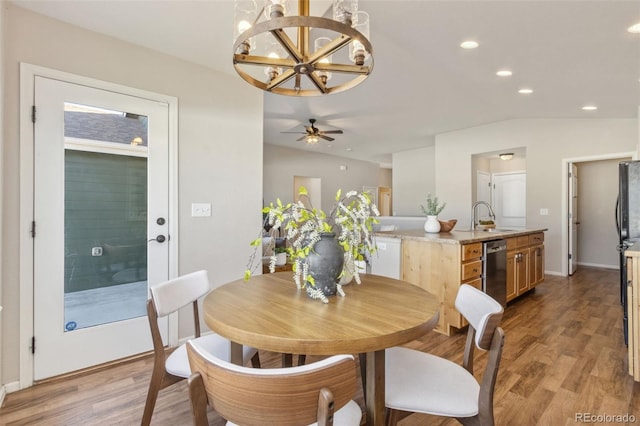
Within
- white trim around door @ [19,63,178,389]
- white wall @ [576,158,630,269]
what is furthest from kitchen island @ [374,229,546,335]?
white wall @ [576,158,630,269]

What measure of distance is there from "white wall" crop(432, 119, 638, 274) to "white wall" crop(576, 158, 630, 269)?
1.23 metres

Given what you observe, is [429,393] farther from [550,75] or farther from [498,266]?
[550,75]

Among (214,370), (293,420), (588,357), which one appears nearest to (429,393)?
(293,420)

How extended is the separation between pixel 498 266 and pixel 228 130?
304cm

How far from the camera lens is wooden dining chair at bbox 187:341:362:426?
684 millimetres

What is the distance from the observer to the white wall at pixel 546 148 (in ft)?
15.7

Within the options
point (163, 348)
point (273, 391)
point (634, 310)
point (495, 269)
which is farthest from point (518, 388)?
point (163, 348)

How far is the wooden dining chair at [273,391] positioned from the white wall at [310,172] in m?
6.86

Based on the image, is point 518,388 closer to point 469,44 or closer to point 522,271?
point 522,271

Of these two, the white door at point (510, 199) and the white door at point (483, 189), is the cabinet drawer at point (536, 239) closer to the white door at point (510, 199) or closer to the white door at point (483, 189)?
the white door at point (483, 189)

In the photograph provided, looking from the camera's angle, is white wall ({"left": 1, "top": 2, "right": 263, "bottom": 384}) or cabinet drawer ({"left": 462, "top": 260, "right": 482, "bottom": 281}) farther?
cabinet drawer ({"left": 462, "top": 260, "right": 482, "bottom": 281})

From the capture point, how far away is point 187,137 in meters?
2.68

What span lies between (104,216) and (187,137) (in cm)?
91

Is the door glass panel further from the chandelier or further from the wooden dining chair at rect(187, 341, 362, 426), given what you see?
the wooden dining chair at rect(187, 341, 362, 426)
